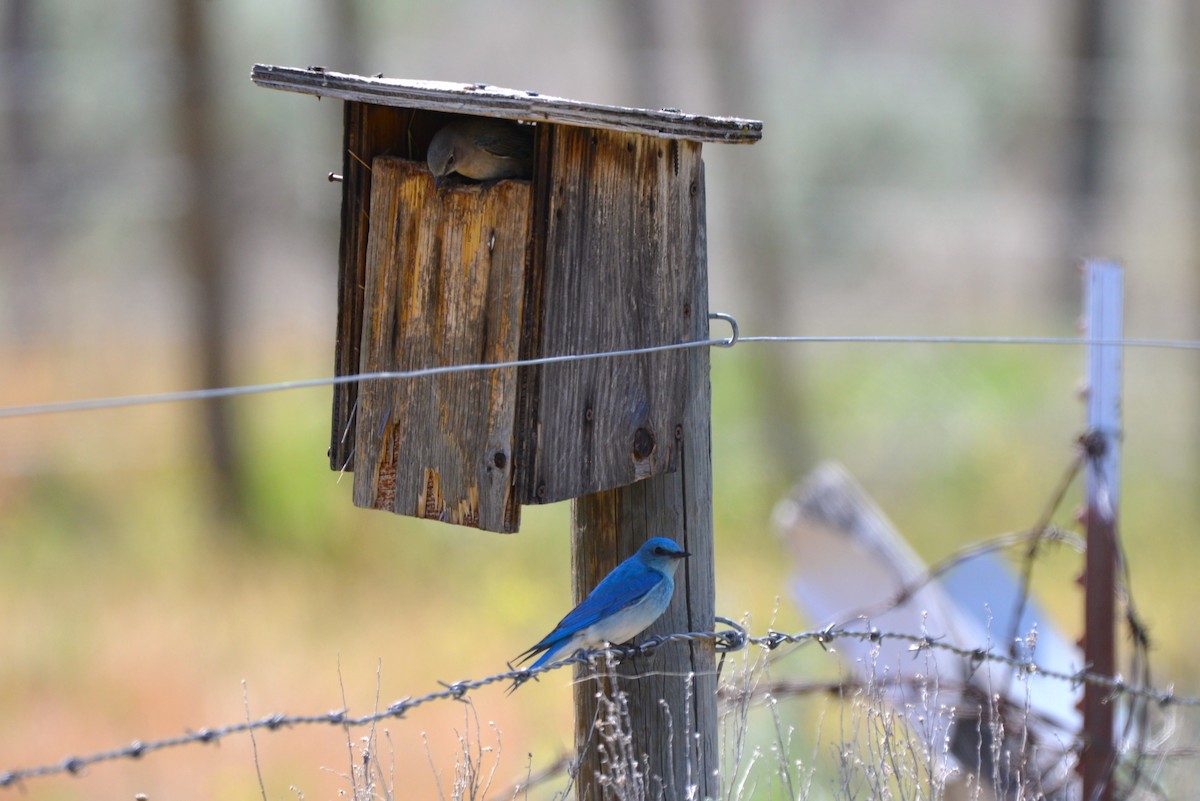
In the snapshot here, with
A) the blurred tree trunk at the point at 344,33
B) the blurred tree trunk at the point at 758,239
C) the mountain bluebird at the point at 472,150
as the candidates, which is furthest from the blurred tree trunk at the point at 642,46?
the mountain bluebird at the point at 472,150

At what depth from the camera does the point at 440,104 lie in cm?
Answer: 278

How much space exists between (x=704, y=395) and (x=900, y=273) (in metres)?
20.6

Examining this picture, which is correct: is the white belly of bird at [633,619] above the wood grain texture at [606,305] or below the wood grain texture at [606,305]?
below

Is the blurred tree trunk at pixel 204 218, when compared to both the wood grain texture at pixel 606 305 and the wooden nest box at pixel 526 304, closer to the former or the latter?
the wooden nest box at pixel 526 304

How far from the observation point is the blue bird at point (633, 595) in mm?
→ 2951

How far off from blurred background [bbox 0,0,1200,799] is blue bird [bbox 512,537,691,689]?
544 mm

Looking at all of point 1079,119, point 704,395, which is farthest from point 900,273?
point 704,395

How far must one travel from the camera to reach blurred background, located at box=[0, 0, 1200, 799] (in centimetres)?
841

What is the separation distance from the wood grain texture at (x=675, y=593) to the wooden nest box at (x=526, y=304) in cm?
4

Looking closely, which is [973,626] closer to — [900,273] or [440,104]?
[440,104]

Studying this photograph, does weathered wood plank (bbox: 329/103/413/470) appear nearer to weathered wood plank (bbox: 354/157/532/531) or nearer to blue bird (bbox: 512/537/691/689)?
weathered wood plank (bbox: 354/157/532/531)

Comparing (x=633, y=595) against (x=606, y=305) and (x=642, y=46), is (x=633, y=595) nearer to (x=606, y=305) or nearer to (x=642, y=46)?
(x=606, y=305)

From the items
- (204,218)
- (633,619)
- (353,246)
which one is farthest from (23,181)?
(633,619)

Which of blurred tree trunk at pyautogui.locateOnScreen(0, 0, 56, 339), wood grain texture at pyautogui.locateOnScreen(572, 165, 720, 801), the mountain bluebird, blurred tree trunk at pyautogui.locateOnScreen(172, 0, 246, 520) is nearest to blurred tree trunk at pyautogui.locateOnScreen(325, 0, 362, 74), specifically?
blurred tree trunk at pyautogui.locateOnScreen(172, 0, 246, 520)
